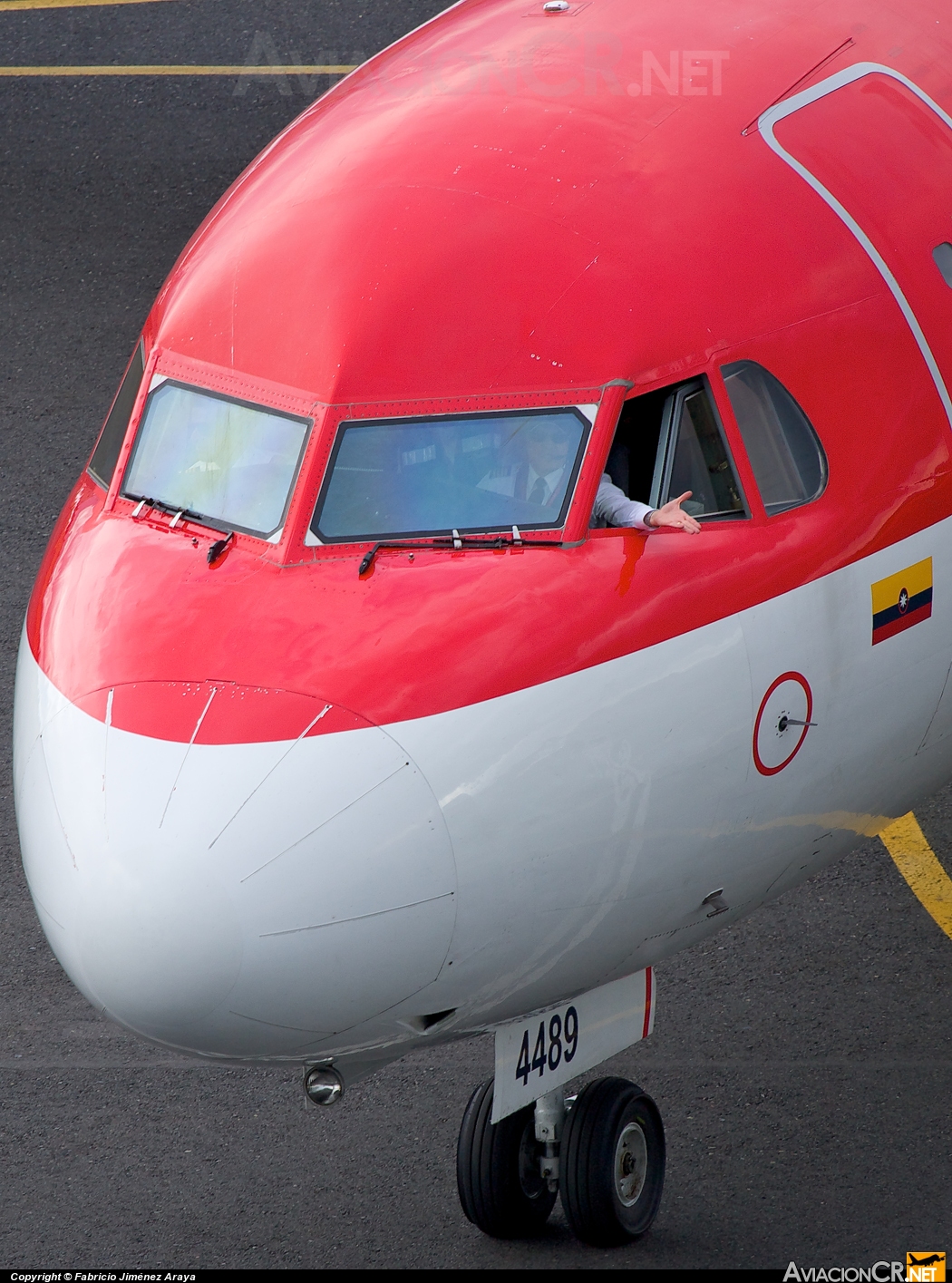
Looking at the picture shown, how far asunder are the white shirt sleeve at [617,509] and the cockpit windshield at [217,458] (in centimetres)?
101

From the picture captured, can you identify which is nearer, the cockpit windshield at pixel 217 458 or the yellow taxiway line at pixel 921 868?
the cockpit windshield at pixel 217 458

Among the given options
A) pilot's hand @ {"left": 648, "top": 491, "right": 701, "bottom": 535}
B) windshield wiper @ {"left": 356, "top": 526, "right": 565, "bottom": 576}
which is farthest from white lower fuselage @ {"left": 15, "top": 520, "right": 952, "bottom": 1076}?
windshield wiper @ {"left": 356, "top": 526, "right": 565, "bottom": 576}

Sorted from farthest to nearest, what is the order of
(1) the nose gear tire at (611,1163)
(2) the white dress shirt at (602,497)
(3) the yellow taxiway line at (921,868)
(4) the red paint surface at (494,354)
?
(3) the yellow taxiway line at (921,868)
(1) the nose gear tire at (611,1163)
(2) the white dress shirt at (602,497)
(4) the red paint surface at (494,354)

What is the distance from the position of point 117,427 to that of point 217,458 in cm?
66

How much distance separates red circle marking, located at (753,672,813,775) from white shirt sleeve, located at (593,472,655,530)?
2.25 feet

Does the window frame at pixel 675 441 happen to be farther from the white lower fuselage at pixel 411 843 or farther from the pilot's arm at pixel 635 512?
the white lower fuselage at pixel 411 843

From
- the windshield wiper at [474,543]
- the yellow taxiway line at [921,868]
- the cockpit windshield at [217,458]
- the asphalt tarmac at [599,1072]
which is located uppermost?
the cockpit windshield at [217,458]

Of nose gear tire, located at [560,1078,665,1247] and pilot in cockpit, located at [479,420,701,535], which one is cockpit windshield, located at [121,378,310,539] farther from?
nose gear tire, located at [560,1078,665,1247]

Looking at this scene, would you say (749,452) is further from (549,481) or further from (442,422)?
(442,422)

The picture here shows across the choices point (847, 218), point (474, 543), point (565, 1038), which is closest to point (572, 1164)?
point (565, 1038)

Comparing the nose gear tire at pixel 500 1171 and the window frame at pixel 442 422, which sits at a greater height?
the window frame at pixel 442 422

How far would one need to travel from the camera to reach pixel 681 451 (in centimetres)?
593

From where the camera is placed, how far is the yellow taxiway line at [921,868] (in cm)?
968

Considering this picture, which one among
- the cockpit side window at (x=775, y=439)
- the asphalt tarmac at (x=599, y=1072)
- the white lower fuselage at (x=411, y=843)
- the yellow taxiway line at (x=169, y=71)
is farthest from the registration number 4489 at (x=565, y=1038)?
the yellow taxiway line at (x=169, y=71)
